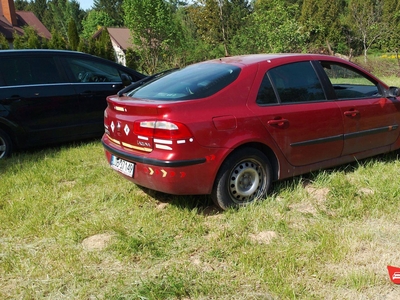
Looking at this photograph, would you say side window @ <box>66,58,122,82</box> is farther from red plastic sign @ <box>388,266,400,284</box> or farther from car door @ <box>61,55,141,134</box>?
red plastic sign @ <box>388,266,400,284</box>

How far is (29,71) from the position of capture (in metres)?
5.65

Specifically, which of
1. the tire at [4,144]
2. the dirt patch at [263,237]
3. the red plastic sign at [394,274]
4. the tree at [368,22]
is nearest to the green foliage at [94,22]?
the tree at [368,22]

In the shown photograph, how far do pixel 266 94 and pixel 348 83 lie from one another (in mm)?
1898

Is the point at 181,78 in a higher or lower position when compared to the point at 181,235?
higher

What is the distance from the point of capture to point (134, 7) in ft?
66.4

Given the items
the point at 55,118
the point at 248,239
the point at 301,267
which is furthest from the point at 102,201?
the point at 55,118

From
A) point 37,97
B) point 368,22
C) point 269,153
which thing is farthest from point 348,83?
point 368,22

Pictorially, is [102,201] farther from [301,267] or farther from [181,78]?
[301,267]

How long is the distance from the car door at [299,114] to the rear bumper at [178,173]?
72 cm

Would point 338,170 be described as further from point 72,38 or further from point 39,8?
point 39,8

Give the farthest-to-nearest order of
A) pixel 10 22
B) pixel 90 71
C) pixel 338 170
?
1. pixel 10 22
2. pixel 90 71
3. pixel 338 170

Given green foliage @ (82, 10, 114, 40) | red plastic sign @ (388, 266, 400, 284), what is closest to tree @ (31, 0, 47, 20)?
green foliage @ (82, 10, 114, 40)

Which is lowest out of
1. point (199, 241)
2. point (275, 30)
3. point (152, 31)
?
point (199, 241)

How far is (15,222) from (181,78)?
6.81ft
